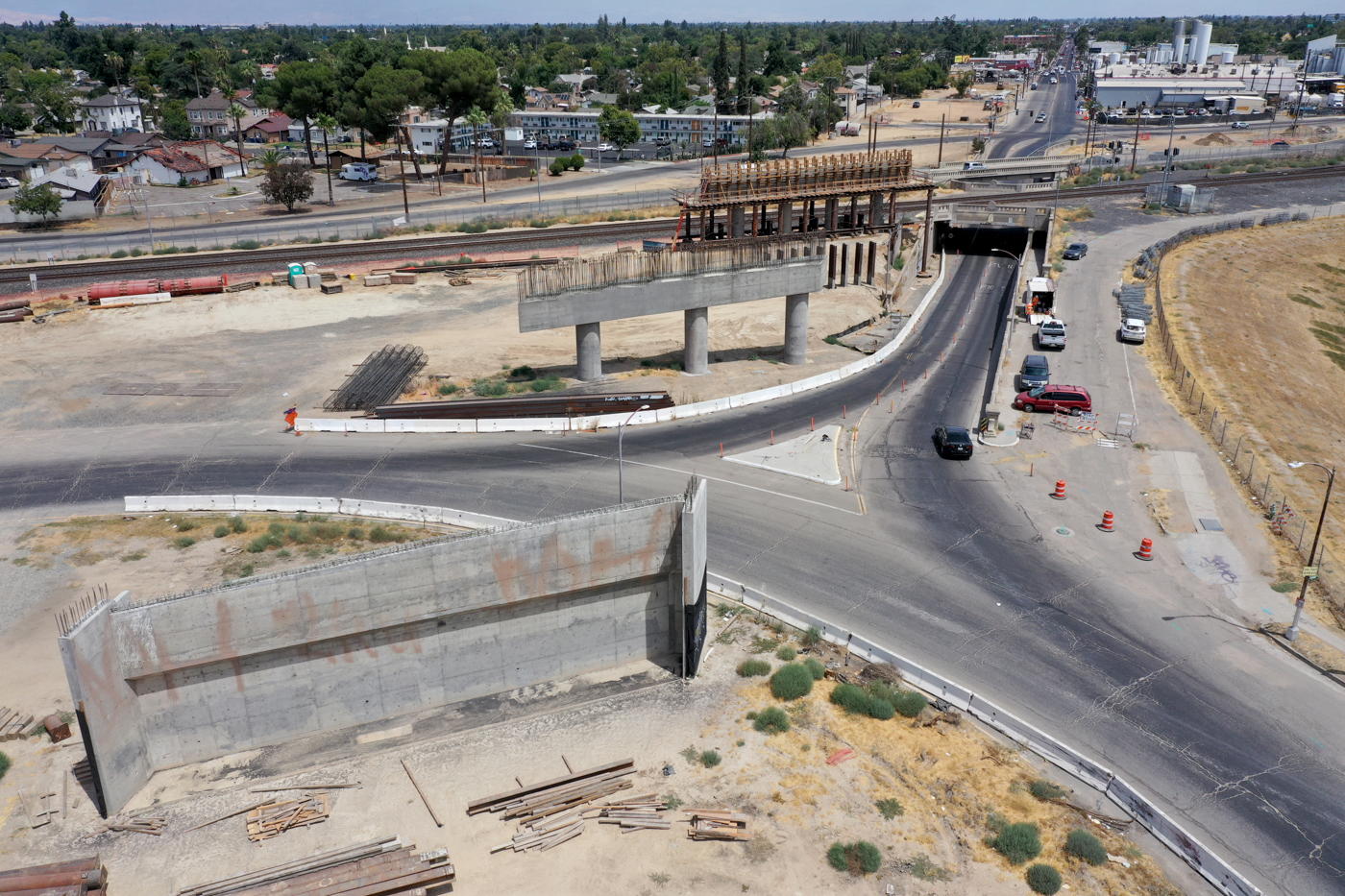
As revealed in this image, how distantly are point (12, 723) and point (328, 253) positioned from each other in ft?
187

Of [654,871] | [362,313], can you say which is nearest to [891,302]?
[362,313]

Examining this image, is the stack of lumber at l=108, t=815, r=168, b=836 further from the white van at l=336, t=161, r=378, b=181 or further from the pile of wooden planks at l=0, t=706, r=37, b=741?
the white van at l=336, t=161, r=378, b=181

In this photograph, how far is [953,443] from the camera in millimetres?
41000

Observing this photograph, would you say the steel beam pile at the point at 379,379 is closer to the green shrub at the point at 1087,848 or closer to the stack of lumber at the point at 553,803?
the stack of lumber at the point at 553,803

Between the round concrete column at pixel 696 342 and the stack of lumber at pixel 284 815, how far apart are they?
3207 cm

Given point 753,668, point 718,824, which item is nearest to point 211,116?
point 753,668

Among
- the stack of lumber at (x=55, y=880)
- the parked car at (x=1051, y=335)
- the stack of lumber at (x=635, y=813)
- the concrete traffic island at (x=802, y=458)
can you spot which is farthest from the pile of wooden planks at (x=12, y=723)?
the parked car at (x=1051, y=335)

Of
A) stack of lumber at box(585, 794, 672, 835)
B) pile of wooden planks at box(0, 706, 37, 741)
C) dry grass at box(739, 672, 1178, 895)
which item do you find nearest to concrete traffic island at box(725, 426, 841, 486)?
dry grass at box(739, 672, 1178, 895)

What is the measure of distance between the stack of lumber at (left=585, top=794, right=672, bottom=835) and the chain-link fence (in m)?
22.4

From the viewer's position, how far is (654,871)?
21.4 m

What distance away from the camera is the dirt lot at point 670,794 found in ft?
69.6

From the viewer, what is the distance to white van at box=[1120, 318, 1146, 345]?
185ft

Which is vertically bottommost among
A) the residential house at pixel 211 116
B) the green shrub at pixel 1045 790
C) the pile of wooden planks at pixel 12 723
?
the green shrub at pixel 1045 790

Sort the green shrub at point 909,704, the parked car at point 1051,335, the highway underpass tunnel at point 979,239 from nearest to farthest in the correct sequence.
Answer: the green shrub at point 909,704 → the parked car at point 1051,335 → the highway underpass tunnel at point 979,239
